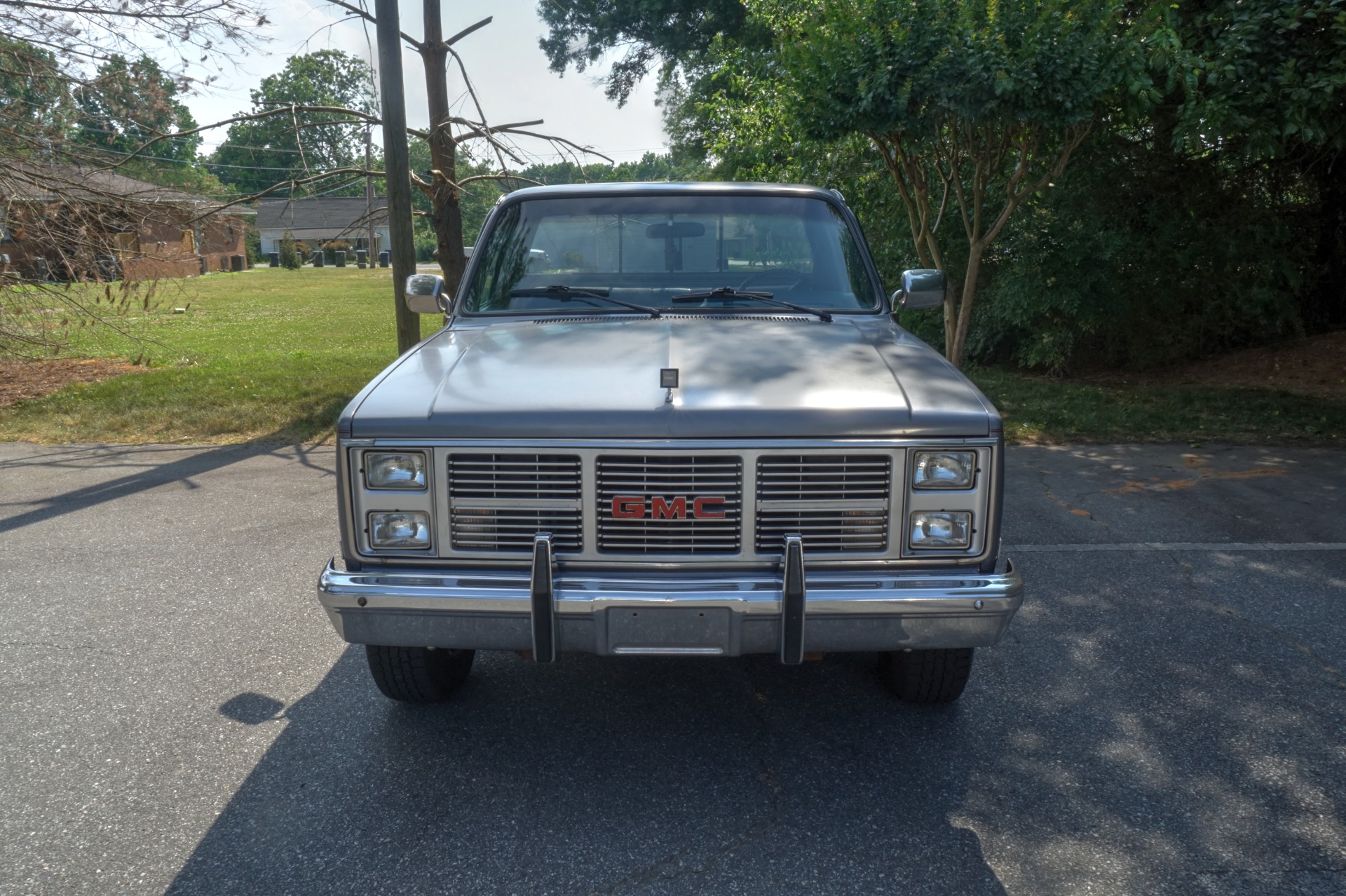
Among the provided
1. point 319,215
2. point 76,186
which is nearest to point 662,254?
point 76,186

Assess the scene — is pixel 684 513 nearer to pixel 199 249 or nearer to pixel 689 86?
pixel 199 249

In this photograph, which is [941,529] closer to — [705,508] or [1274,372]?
[705,508]

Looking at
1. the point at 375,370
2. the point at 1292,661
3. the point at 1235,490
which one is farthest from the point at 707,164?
the point at 1292,661

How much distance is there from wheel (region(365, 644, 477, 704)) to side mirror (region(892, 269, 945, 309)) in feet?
8.12

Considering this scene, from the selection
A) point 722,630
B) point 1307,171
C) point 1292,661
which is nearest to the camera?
point 722,630

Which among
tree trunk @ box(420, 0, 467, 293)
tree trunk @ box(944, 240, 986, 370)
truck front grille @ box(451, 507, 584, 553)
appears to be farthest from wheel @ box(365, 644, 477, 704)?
tree trunk @ box(944, 240, 986, 370)

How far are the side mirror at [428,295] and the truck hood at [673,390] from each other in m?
0.81

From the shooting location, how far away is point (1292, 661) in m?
4.32

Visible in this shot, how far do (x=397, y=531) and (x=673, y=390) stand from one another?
967 millimetres

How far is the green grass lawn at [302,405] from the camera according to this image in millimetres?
9578

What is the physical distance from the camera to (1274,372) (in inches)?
492

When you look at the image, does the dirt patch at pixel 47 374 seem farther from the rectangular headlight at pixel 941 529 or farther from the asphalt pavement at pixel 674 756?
the rectangular headlight at pixel 941 529

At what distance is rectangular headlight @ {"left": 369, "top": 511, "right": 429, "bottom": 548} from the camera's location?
10.7ft

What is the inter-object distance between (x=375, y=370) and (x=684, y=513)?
10.3 m
